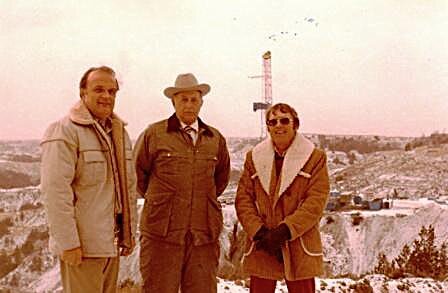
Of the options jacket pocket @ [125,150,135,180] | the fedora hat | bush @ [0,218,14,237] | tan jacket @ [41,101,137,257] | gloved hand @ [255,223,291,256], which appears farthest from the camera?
bush @ [0,218,14,237]

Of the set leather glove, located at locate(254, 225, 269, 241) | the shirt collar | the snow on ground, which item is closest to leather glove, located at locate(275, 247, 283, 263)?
leather glove, located at locate(254, 225, 269, 241)

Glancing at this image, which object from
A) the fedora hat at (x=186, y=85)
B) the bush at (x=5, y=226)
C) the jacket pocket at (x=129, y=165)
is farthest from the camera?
the bush at (x=5, y=226)

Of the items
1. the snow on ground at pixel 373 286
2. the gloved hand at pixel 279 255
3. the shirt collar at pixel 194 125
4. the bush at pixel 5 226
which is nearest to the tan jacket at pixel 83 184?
the shirt collar at pixel 194 125

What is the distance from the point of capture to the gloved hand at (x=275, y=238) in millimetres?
3463

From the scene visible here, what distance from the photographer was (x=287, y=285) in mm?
3604

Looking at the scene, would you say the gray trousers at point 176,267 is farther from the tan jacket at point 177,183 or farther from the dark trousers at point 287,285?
the dark trousers at point 287,285

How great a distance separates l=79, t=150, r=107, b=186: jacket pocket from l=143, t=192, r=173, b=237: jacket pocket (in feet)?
1.88

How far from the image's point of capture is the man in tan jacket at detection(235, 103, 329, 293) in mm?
3518

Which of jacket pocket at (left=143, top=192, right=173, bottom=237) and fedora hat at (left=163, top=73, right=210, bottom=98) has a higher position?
fedora hat at (left=163, top=73, right=210, bottom=98)

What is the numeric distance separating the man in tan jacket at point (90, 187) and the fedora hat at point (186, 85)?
505 mm

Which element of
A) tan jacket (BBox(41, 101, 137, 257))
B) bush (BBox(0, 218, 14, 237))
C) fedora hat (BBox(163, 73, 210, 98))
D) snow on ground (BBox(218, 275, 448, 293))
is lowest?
bush (BBox(0, 218, 14, 237))

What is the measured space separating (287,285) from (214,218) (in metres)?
0.57

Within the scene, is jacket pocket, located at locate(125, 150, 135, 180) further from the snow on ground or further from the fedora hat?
the snow on ground

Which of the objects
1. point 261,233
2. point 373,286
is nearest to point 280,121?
point 261,233
